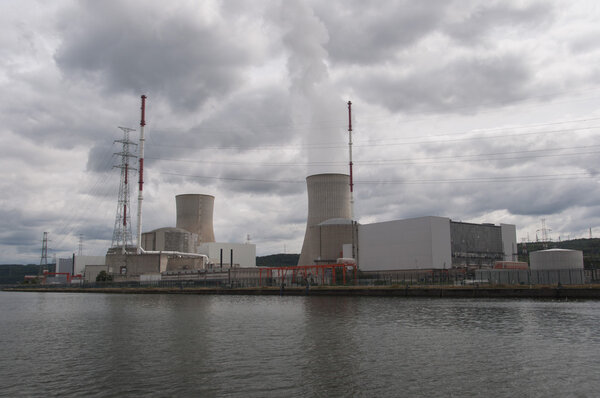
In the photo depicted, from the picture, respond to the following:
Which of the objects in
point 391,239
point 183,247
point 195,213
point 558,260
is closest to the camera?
point 558,260

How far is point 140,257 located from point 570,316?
2900 inches

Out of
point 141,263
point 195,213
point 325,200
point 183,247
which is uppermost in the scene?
point 195,213

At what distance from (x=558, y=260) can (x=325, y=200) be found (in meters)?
34.0

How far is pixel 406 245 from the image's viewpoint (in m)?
63.0

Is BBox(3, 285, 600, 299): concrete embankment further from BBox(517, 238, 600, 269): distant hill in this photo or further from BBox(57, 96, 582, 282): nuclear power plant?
BBox(517, 238, 600, 269): distant hill

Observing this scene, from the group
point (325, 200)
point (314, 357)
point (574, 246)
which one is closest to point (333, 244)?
point (325, 200)

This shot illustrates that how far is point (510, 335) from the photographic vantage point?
1945cm

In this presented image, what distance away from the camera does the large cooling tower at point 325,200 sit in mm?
73500

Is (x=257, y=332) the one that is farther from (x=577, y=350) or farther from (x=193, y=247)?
(x=193, y=247)

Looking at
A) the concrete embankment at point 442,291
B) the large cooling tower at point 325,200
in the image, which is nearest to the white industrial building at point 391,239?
the large cooling tower at point 325,200

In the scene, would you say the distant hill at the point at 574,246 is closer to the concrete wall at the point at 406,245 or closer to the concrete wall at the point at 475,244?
the concrete wall at the point at 475,244

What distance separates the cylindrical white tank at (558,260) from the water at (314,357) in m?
22.0

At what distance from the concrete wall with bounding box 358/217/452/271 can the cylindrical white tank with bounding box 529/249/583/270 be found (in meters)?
13.7

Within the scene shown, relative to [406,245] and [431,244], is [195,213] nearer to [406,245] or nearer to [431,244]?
[406,245]
